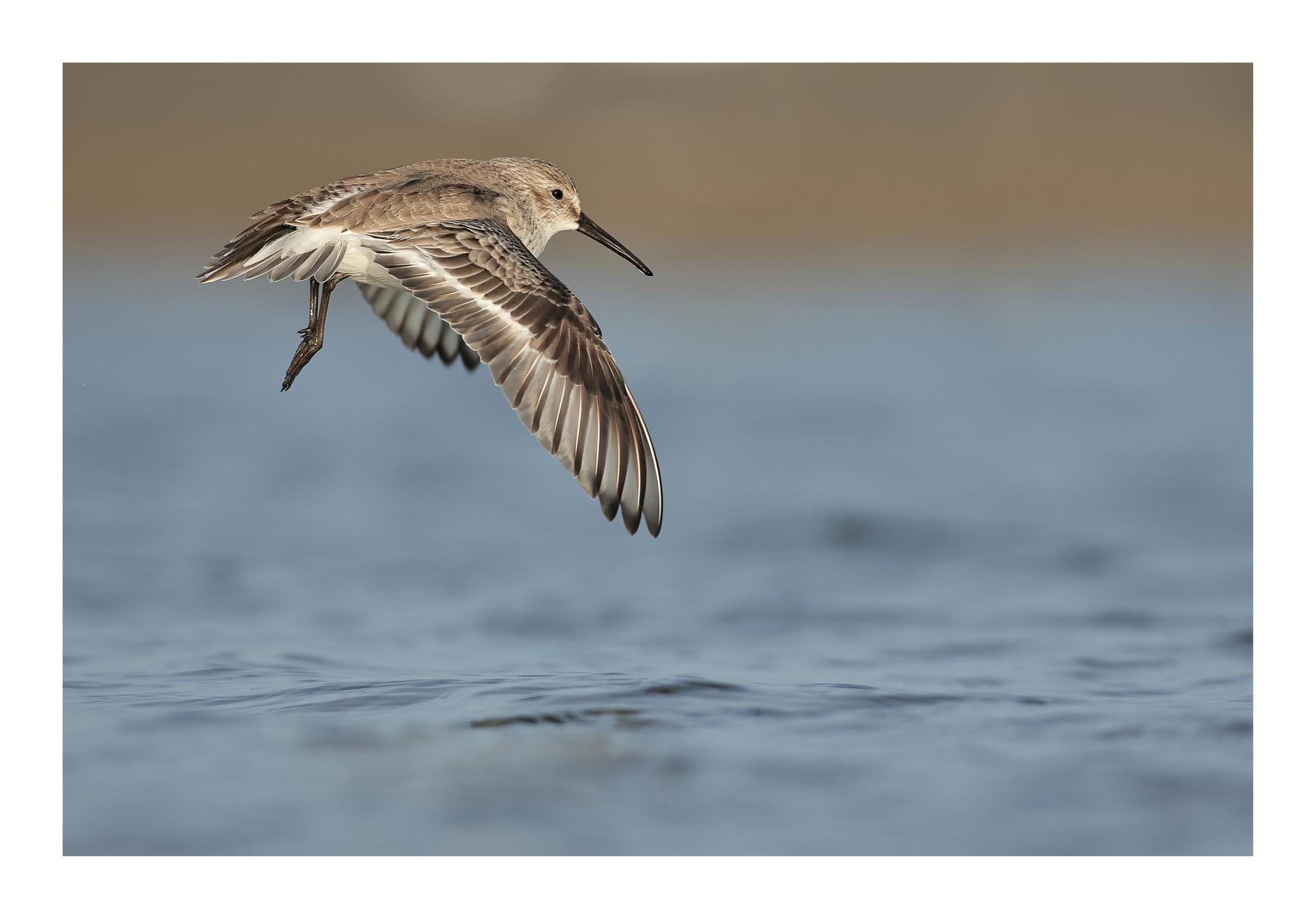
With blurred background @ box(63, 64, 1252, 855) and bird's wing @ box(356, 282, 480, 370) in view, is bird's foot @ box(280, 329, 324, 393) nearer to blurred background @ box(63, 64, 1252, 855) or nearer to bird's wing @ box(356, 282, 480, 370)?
bird's wing @ box(356, 282, 480, 370)

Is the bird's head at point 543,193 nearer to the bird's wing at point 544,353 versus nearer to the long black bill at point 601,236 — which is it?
the long black bill at point 601,236

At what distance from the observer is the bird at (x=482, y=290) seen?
14.6 feet

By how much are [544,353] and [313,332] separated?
2.46 ft

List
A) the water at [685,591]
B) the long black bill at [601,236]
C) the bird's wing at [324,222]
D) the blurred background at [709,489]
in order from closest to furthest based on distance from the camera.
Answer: the water at [685,591] < the blurred background at [709,489] < the bird's wing at [324,222] < the long black bill at [601,236]

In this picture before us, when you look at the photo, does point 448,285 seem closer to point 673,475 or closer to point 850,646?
point 850,646

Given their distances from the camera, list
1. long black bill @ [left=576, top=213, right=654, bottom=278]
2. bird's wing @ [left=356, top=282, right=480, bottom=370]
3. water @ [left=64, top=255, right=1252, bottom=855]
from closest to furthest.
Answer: water @ [left=64, top=255, right=1252, bottom=855]
bird's wing @ [left=356, top=282, right=480, bottom=370]
long black bill @ [left=576, top=213, right=654, bottom=278]

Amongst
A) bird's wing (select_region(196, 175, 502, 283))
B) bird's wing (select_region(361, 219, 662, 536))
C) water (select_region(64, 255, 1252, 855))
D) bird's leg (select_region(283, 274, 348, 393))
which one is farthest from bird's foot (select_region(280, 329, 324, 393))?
water (select_region(64, 255, 1252, 855))

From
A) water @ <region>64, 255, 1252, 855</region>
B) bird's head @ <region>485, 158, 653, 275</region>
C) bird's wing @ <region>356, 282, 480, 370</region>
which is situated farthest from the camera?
bird's wing @ <region>356, 282, 480, 370</region>

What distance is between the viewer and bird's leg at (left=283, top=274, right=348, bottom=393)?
4.55 meters

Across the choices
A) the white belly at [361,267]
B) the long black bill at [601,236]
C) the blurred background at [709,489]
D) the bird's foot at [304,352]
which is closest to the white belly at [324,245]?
the white belly at [361,267]

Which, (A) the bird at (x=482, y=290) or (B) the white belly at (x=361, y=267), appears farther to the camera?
(B) the white belly at (x=361, y=267)

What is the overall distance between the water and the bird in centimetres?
93

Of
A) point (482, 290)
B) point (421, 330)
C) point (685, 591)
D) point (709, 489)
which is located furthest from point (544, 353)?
point (709, 489)

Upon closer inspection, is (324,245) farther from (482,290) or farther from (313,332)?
(482,290)
